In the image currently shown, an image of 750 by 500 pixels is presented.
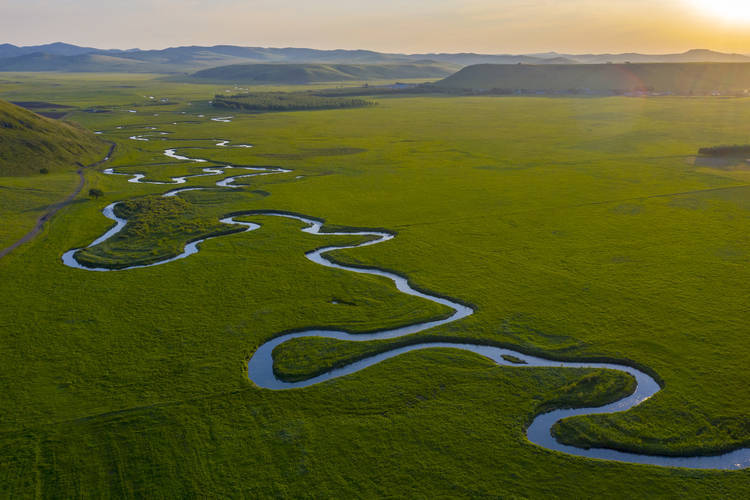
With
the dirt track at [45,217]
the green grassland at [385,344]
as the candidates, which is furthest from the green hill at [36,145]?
the green grassland at [385,344]

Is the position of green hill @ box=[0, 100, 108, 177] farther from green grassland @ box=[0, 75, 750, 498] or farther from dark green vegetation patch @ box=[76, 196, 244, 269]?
dark green vegetation patch @ box=[76, 196, 244, 269]

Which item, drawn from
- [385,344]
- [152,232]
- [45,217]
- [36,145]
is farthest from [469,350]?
[36,145]

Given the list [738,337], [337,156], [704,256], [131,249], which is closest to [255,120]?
[337,156]

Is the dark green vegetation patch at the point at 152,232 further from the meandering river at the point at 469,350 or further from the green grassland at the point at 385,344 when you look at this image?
the meandering river at the point at 469,350

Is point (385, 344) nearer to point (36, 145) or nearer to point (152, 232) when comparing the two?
point (152, 232)

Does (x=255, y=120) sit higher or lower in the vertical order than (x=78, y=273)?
higher

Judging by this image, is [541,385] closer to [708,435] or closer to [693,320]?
[708,435]
